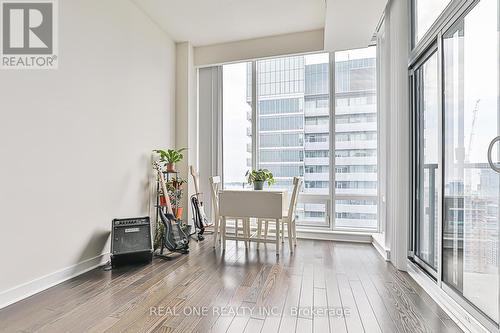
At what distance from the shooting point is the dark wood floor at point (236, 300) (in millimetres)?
1770

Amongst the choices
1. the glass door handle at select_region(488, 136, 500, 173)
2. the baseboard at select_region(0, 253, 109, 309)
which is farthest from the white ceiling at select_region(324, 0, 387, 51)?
the baseboard at select_region(0, 253, 109, 309)

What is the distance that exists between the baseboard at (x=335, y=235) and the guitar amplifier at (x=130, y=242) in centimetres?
213

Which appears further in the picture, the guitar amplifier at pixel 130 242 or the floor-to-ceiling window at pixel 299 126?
the floor-to-ceiling window at pixel 299 126

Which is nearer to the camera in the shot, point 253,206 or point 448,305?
point 448,305

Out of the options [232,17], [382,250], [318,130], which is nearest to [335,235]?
[382,250]

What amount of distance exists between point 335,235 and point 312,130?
159 cm

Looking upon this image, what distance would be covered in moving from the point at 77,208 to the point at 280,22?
3.41 m

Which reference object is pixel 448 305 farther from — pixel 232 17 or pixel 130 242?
pixel 232 17

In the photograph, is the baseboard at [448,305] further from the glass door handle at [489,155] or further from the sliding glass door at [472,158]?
the glass door handle at [489,155]

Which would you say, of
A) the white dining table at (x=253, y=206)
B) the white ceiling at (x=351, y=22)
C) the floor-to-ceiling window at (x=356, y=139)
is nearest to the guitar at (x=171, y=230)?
the white dining table at (x=253, y=206)

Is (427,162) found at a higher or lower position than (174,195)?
higher

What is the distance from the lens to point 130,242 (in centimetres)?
297

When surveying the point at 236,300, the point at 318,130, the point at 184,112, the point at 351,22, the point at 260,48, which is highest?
the point at 260,48

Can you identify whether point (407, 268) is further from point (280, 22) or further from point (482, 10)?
point (280, 22)
